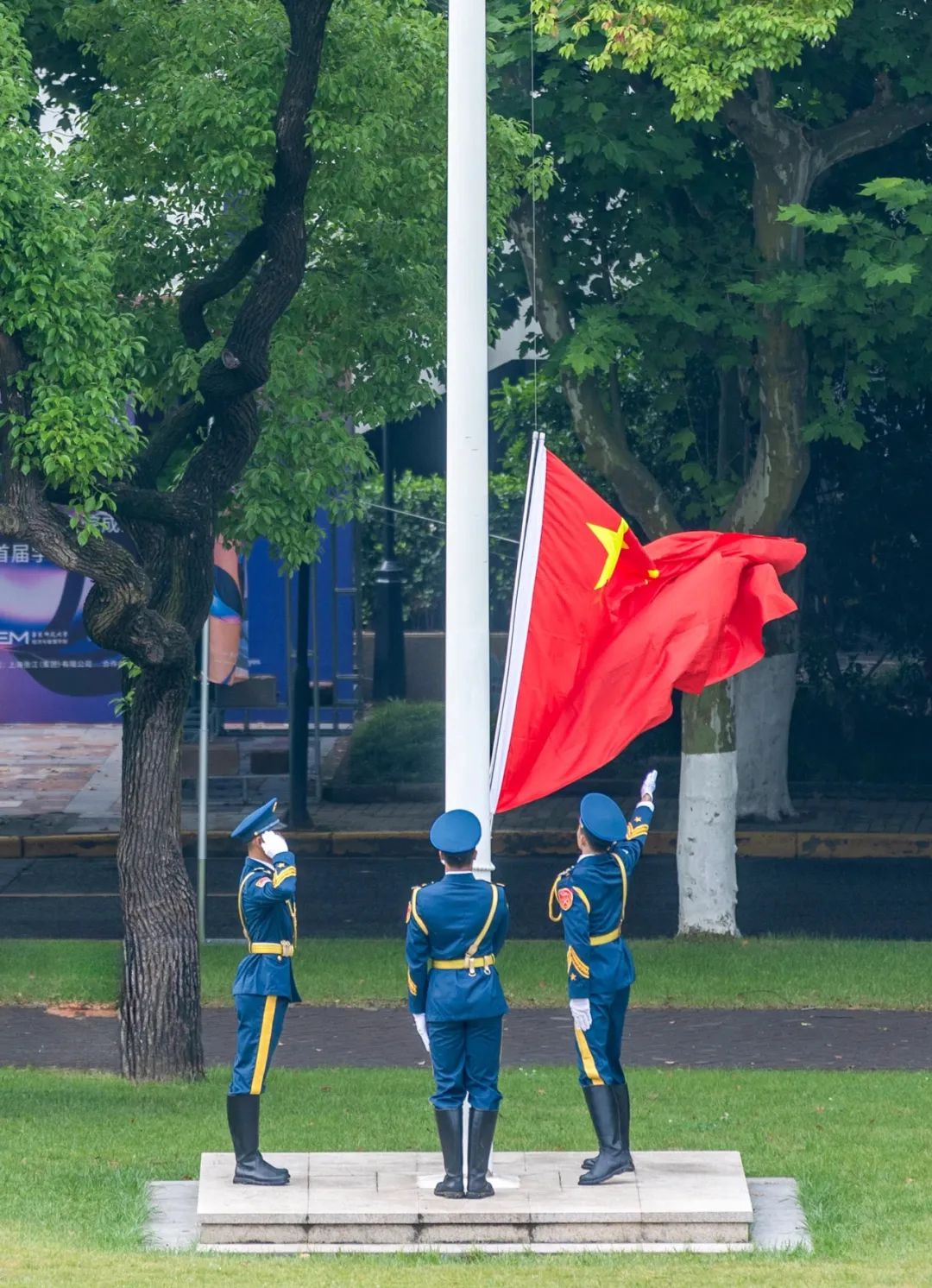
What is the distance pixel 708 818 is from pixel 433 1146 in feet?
22.1

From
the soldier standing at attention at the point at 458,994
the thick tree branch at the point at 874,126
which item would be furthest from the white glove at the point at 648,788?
the thick tree branch at the point at 874,126

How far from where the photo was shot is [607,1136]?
28.2 feet

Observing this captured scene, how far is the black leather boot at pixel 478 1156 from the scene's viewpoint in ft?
27.2

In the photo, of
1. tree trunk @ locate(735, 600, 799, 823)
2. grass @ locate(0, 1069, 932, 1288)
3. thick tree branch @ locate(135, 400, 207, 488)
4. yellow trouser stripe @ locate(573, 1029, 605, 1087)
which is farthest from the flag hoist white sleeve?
tree trunk @ locate(735, 600, 799, 823)

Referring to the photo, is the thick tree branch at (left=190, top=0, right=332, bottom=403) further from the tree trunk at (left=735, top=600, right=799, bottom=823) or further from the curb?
the tree trunk at (left=735, top=600, right=799, bottom=823)

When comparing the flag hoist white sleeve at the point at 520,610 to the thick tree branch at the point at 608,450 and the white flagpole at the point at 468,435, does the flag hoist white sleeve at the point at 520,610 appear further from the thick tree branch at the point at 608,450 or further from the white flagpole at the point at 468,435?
the thick tree branch at the point at 608,450

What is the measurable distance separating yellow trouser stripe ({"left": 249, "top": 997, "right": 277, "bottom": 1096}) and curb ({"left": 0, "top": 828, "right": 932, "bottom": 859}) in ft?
39.9

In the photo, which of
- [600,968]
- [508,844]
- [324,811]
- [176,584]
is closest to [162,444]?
[176,584]

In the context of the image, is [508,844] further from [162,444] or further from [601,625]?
[601,625]

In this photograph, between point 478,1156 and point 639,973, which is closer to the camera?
point 478,1156

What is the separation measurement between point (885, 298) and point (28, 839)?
413 inches

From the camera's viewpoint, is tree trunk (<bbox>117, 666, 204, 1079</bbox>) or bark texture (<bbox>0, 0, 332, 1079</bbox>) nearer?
bark texture (<bbox>0, 0, 332, 1079</bbox>)

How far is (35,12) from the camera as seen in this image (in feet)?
42.8

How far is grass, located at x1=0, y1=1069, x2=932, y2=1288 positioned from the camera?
24.8 feet
